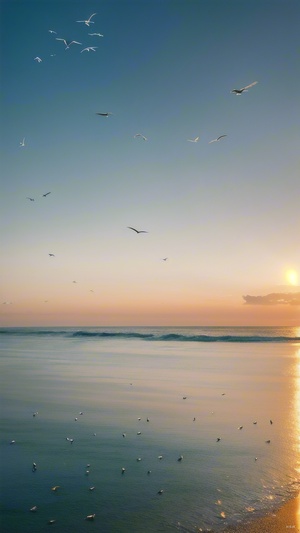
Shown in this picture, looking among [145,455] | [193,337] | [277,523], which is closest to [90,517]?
[145,455]

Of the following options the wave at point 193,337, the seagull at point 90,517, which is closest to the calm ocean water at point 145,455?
the seagull at point 90,517

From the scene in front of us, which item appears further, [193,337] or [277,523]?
[193,337]

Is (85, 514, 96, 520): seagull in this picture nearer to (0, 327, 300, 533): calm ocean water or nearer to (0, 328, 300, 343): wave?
(0, 327, 300, 533): calm ocean water

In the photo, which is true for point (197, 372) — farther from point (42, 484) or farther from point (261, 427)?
point (42, 484)

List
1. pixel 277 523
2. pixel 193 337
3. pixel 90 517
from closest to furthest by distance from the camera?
1. pixel 277 523
2. pixel 90 517
3. pixel 193 337

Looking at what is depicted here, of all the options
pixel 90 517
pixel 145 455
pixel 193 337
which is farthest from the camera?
pixel 193 337

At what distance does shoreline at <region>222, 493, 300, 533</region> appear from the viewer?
734cm

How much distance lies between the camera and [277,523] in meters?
7.61

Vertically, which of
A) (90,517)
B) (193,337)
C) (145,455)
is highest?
(145,455)

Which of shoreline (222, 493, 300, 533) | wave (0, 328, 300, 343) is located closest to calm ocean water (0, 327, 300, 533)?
shoreline (222, 493, 300, 533)

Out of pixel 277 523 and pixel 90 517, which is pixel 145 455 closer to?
pixel 90 517

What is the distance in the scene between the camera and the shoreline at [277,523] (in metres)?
7.34

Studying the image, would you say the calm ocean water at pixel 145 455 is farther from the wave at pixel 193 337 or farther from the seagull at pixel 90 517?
the wave at pixel 193 337

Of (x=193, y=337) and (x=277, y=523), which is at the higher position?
(x=277, y=523)
